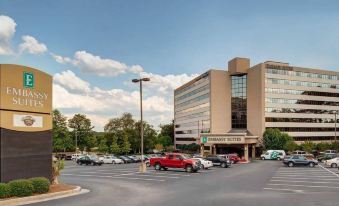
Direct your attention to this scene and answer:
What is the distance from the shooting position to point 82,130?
104000 millimetres

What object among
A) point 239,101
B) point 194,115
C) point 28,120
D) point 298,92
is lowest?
point 28,120

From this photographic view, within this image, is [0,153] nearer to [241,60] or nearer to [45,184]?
[45,184]

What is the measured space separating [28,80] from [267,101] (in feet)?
265

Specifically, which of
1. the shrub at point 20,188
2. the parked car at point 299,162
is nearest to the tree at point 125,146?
the parked car at point 299,162

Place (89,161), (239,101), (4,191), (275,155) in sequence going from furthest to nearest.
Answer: (239,101) → (275,155) → (89,161) → (4,191)

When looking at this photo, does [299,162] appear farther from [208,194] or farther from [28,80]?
[28,80]

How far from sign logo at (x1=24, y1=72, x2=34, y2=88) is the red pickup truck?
1927 centimetres

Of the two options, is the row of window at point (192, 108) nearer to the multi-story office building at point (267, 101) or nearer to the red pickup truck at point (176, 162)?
the multi-story office building at point (267, 101)

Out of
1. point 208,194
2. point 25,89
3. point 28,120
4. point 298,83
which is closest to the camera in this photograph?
point 208,194

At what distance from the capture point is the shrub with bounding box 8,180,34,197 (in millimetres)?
19438

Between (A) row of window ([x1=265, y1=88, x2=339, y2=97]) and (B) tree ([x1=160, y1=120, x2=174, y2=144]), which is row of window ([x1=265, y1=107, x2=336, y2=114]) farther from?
(B) tree ([x1=160, y1=120, x2=174, y2=144])

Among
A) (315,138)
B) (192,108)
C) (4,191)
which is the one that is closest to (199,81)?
(192,108)

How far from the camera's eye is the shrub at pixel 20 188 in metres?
19.4

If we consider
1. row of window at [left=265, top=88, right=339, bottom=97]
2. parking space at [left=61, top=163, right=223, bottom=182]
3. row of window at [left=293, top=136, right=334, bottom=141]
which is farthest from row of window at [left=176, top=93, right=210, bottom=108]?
parking space at [left=61, top=163, right=223, bottom=182]
